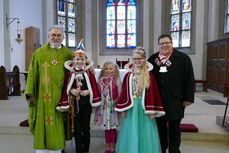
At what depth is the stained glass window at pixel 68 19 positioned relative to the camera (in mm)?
11383

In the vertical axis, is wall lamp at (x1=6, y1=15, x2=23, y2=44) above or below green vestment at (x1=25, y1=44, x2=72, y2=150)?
above

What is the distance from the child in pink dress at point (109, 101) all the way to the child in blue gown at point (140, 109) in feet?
0.94

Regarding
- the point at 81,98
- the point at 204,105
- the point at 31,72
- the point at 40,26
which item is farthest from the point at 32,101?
the point at 40,26

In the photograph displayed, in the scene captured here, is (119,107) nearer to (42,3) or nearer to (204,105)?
(204,105)

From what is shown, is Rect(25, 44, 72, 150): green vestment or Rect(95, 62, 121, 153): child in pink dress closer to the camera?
Rect(25, 44, 72, 150): green vestment

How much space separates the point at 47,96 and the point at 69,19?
374 inches

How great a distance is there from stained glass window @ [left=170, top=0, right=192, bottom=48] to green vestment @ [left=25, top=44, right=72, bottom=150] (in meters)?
8.90

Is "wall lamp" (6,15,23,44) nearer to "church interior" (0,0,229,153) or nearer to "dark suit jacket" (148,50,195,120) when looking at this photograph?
"church interior" (0,0,229,153)

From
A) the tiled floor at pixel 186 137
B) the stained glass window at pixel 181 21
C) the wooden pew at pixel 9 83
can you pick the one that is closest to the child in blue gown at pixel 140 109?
the tiled floor at pixel 186 137

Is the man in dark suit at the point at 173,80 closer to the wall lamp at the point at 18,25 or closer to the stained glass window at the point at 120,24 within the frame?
the wall lamp at the point at 18,25

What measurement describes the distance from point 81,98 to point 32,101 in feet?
1.78

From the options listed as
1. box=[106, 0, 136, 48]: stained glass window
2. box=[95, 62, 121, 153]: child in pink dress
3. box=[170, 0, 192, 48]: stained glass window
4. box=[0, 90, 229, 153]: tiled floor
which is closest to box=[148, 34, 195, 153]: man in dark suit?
box=[95, 62, 121, 153]: child in pink dress

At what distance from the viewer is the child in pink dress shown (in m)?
3.19

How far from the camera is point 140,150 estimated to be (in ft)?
9.37
